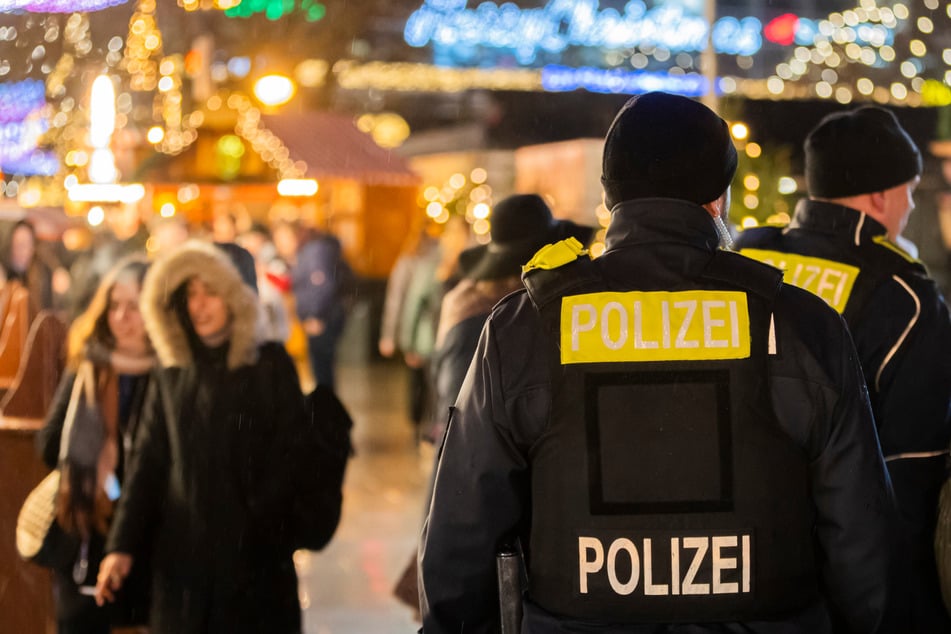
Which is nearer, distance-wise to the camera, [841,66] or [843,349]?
[843,349]

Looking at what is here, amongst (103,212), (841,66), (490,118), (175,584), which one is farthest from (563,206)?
(490,118)

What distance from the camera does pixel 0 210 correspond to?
39.5 ft

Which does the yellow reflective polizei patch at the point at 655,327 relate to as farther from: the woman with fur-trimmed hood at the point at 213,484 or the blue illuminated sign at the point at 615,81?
the blue illuminated sign at the point at 615,81

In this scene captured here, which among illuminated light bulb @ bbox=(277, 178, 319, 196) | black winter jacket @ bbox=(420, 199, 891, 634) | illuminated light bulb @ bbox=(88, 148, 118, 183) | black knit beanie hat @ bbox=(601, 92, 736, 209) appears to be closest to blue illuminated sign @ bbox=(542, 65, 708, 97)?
illuminated light bulb @ bbox=(277, 178, 319, 196)

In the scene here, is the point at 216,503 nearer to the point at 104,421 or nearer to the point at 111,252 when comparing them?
the point at 104,421

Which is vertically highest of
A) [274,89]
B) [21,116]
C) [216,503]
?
[274,89]

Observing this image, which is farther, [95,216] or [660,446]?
[95,216]

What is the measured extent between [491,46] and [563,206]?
1861cm

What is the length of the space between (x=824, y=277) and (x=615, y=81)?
981 inches

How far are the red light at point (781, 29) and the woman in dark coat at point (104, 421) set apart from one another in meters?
26.5

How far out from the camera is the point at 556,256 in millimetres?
2773

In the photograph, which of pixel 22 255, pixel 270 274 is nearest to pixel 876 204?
pixel 22 255

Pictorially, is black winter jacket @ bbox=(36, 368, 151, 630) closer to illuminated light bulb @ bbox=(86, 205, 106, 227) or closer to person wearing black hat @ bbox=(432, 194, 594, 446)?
person wearing black hat @ bbox=(432, 194, 594, 446)

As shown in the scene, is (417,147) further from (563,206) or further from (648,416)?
(648,416)
